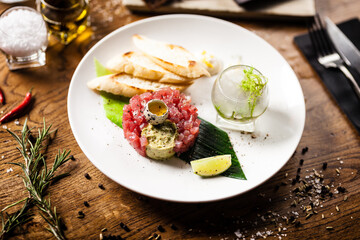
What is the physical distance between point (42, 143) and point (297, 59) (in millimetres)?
2563

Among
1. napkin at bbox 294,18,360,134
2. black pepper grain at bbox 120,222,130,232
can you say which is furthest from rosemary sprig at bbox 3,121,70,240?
napkin at bbox 294,18,360,134

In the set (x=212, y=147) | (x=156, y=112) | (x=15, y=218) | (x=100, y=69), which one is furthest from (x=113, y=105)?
(x=15, y=218)

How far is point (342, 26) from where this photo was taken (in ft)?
11.3

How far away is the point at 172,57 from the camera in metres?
2.97

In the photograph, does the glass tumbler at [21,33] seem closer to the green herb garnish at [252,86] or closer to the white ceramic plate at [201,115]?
the white ceramic plate at [201,115]

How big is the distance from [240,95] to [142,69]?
87cm

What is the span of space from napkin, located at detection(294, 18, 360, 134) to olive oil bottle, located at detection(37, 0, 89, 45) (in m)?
2.18

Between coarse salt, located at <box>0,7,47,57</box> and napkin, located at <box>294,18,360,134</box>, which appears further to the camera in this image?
napkin, located at <box>294,18,360,134</box>

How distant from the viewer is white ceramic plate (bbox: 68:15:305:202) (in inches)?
99.1

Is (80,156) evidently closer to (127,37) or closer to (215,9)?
(127,37)

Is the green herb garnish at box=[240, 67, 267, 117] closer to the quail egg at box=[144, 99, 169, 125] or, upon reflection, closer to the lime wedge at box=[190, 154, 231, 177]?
the lime wedge at box=[190, 154, 231, 177]

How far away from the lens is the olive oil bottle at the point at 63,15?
120 inches

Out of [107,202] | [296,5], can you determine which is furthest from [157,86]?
[296,5]

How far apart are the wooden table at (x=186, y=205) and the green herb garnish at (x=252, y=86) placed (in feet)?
2.21
